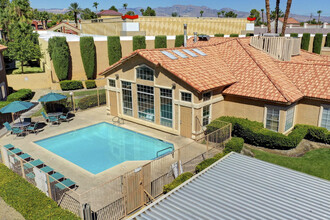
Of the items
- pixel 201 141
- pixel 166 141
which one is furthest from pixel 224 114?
pixel 166 141

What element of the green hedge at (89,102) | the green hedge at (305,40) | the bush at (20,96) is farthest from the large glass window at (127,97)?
the green hedge at (305,40)

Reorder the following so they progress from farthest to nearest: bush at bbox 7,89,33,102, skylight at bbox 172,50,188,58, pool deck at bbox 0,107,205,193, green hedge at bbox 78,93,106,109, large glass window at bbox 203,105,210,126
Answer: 1. bush at bbox 7,89,33,102
2. green hedge at bbox 78,93,106,109
3. skylight at bbox 172,50,188,58
4. large glass window at bbox 203,105,210,126
5. pool deck at bbox 0,107,205,193

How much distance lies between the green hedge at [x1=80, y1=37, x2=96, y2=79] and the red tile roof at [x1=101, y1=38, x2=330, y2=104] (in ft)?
50.4

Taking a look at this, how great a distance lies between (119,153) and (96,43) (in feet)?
84.2

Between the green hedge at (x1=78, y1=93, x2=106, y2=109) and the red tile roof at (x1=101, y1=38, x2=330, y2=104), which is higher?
the red tile roof at (x1=101, y1=38, x2=330, y2=104)

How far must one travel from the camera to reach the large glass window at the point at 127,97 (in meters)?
25.0

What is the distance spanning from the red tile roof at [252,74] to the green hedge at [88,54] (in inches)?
605

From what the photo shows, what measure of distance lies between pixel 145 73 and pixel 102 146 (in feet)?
22.1

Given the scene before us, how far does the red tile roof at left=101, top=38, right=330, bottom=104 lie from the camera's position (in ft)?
67.4

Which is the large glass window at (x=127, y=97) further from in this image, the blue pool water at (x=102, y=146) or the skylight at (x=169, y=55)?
the skylight at (x=169, y=55)

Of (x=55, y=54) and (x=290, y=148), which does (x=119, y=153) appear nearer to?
(x=290, y=148)

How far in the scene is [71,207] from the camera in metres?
12.3

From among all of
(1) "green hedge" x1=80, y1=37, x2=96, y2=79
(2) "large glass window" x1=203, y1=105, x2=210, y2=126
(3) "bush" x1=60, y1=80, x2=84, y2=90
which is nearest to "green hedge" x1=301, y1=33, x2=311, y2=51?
(1) "green hedge" x1=80, y1=37, x2=96, y2=79

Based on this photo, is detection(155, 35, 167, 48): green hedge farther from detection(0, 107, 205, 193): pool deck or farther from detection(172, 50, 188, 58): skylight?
detection(172, 50, 188, 58): skylight
